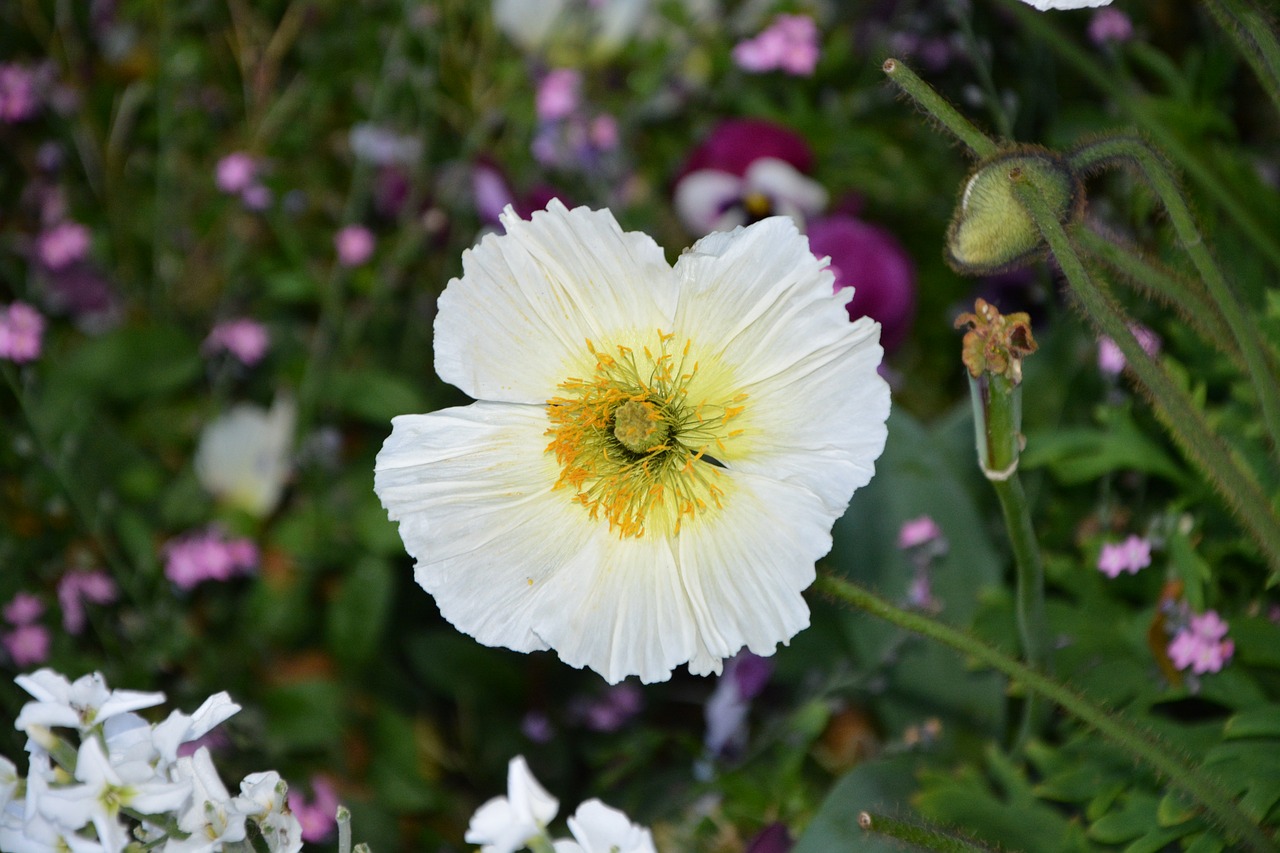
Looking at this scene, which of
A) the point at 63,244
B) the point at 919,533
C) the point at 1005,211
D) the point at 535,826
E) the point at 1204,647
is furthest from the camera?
the point at 63,244

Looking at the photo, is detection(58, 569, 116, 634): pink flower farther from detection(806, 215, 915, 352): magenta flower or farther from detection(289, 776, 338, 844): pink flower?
detection(806, 215, 915, 352): magenta flower

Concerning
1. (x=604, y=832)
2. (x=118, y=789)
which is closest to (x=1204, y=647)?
(x=604, y=832)

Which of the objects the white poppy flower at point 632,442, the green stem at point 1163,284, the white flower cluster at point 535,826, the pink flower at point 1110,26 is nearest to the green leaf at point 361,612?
the white poppy flower at point 632,442

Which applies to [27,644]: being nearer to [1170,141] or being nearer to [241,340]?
[241,340]

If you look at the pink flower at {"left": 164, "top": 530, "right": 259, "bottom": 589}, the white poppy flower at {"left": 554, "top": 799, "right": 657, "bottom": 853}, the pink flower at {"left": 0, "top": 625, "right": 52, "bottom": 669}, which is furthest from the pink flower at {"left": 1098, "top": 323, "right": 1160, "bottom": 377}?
the pink flower at {"left": 0, "top": 625, "right": 52, "bottom": 669}

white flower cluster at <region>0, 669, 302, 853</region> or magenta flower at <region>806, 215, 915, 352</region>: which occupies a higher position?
magenta flower at <region>806, 215, 915, 352</region>
